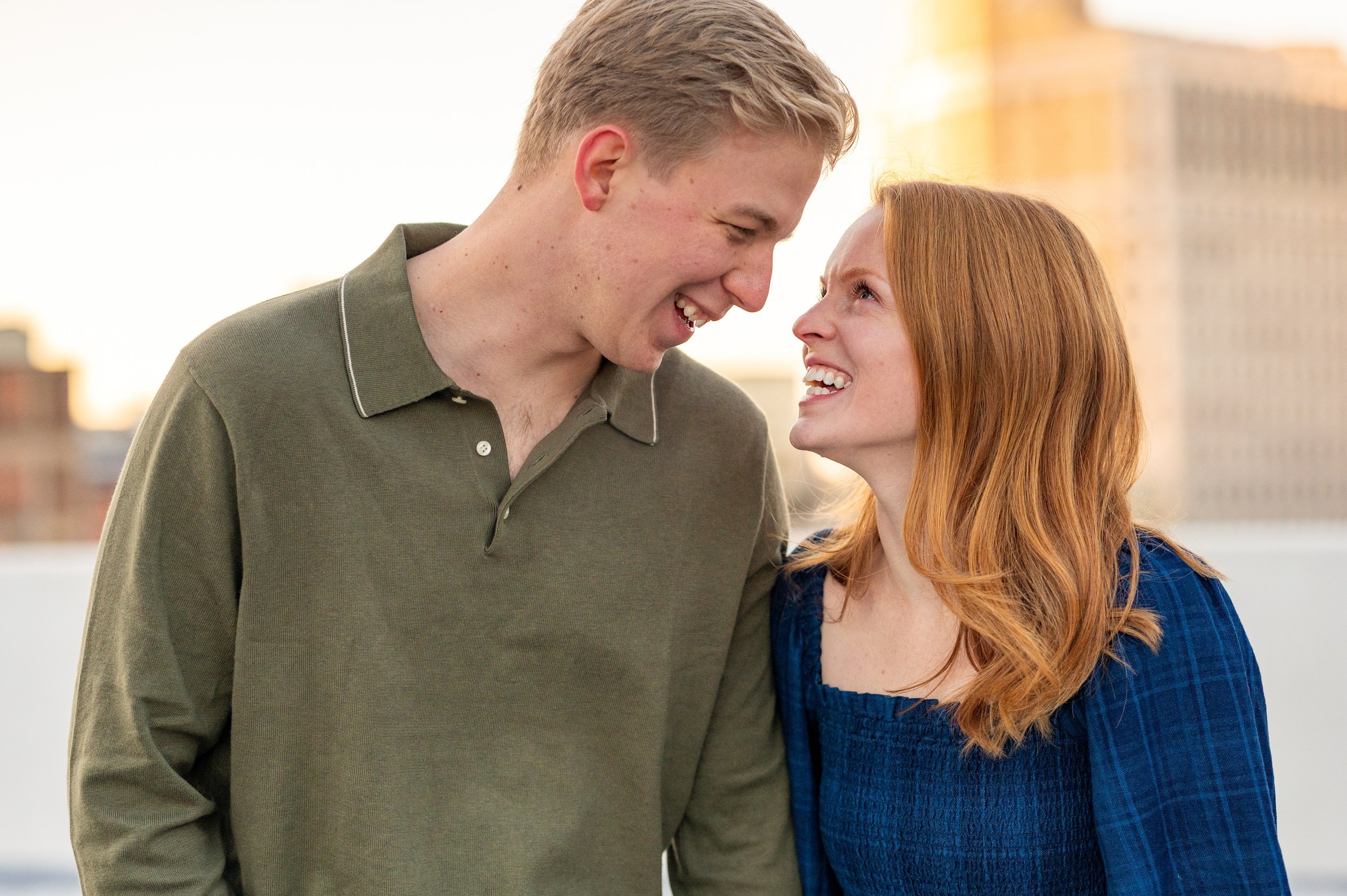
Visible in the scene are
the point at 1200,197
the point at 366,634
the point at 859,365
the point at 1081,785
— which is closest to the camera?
the point at 366,634

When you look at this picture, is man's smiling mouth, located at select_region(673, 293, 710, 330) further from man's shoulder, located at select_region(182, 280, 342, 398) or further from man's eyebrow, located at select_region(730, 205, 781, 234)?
man's shoulder, located at select_region(182, 280, 342, 398)

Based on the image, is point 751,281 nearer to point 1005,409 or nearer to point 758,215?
point 758,215

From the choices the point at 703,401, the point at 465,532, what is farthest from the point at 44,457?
the point at 465,532

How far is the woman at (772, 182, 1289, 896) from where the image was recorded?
139 centimetres

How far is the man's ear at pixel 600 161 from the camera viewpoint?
1.43 m

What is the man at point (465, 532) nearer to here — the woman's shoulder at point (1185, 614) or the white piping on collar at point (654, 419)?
the white piping on collar at point (654, 419)

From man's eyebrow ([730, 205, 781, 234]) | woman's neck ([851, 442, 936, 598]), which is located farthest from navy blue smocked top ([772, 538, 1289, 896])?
man's eyebrow ([730, 205, 781, 234])

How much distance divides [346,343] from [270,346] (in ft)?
0.26

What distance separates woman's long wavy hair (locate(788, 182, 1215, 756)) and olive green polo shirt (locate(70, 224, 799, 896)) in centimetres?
34

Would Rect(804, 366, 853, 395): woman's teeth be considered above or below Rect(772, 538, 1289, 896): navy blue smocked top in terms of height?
above

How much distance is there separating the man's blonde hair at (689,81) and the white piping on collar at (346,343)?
0.87 ft

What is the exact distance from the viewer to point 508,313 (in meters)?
1.47

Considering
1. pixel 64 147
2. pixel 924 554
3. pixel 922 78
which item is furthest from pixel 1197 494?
pixel 924 554

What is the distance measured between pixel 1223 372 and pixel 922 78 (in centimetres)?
1991
